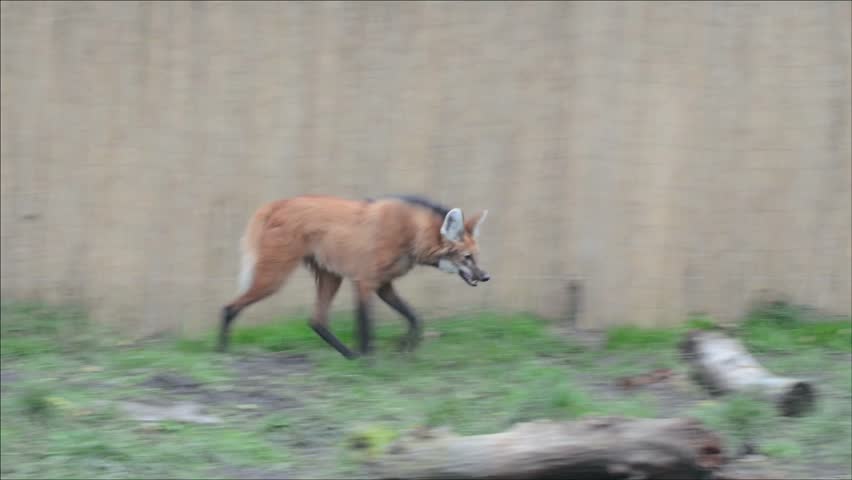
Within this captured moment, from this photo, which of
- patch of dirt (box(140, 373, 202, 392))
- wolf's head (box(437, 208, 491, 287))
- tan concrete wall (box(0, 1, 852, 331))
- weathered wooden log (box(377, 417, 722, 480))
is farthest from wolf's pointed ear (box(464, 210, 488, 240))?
weathered wooden log (box(377, 417, 722, 480))

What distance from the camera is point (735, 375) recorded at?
5.17 metres

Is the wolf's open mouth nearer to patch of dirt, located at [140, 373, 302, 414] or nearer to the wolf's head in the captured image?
the wolf's head

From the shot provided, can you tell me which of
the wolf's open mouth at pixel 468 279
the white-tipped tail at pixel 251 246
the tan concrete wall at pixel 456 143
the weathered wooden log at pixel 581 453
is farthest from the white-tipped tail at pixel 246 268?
the weathered wooden log at pixel 581 453

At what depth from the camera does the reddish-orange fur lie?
21.0 ft

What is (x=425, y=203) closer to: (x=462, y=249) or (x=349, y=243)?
(x=462, y=249)

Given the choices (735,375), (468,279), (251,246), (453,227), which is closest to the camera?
(735,375)

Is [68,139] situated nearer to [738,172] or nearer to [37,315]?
[37,315]

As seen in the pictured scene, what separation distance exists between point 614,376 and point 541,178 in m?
1.39

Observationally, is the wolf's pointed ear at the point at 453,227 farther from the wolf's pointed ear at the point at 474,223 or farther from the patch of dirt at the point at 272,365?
the patch of dirt at the point at 272,365

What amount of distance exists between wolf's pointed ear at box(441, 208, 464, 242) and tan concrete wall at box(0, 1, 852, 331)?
51 centimetres

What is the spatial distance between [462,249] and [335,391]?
3.83ft

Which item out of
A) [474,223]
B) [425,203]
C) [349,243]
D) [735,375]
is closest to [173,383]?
[349,243]

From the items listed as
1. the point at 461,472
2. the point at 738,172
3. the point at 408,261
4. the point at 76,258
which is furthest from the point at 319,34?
the point at 461,472

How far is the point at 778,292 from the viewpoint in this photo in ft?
21.7
